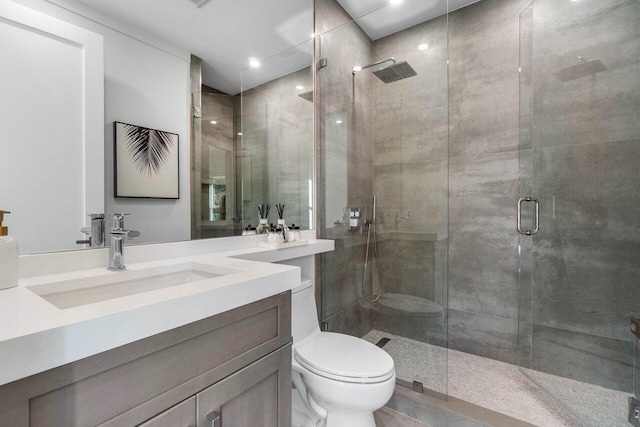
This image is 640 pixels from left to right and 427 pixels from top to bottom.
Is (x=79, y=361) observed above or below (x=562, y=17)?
below

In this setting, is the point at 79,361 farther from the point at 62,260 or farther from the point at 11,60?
the point at 11,60

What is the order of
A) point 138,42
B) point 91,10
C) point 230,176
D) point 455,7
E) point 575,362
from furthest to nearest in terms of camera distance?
point 455,7
point 575,362
point 230,176
point 138,42
point 91,10

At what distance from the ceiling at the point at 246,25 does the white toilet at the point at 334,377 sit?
1218 mm

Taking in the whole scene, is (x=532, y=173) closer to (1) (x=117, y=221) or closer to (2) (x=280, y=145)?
(2) (x=280, y=145)

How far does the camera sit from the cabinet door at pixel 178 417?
636 mm

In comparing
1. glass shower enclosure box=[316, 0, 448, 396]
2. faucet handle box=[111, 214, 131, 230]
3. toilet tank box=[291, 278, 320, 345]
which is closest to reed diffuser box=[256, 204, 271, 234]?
toilet tank box=[291, 278, 320, 345]

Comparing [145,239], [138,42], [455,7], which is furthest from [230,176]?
[455,7]

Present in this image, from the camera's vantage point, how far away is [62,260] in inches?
37.3

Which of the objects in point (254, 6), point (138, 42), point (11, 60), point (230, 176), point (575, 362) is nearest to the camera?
point (11, 60)

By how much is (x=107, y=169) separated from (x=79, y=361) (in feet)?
2.48

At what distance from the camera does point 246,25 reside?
1.62 metres

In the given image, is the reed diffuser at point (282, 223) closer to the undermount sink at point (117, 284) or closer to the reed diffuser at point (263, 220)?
the reed diffuser at point (263, 220)

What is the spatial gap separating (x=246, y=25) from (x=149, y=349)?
166cm

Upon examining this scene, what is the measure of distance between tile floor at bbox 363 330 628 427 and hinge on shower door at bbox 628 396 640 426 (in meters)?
0.03
